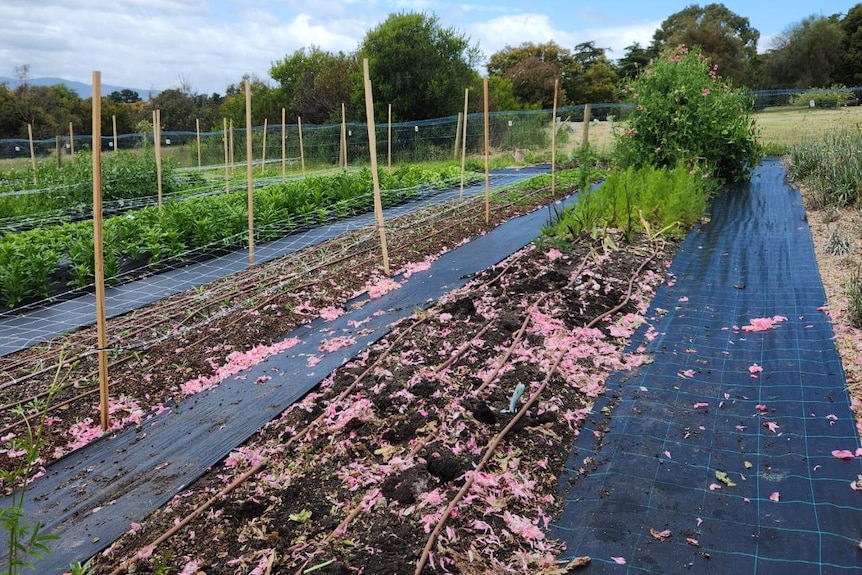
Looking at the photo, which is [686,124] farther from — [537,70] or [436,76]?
[537,70]

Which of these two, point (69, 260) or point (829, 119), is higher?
point (829, 119)

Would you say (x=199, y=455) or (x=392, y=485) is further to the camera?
(x=199, y=455)

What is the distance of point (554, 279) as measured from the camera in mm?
5648

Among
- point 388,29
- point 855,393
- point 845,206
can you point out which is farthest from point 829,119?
point 855,393

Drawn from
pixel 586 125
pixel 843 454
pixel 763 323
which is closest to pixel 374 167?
pixel 763 323

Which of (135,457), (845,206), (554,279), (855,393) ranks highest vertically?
(845,206)

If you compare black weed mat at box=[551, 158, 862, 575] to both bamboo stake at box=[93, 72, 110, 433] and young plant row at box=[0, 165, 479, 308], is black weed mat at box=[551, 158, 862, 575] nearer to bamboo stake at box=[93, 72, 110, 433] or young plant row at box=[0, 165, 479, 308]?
bamboo stake at box=[93, 72, 110, 433]

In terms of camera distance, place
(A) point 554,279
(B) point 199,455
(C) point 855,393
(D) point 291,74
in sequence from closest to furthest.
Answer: (B) point 199,455, (C) point 855,393, (A) point 554,279, (D) point 291,74

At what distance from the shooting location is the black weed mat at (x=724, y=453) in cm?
248

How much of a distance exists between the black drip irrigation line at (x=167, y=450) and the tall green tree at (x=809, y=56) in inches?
1053

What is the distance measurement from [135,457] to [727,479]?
2.92 m

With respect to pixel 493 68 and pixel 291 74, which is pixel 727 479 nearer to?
pixel 291 74

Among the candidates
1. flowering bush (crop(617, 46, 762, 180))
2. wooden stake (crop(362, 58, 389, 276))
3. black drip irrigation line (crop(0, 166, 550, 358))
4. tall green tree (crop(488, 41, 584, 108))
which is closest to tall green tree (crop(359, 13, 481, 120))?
tall green tree (crop(488, 41, 584, 108))

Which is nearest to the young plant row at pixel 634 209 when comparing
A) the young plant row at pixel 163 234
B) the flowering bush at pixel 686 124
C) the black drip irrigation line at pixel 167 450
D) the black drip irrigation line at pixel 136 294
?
the flowering bush at pixel 686 124
